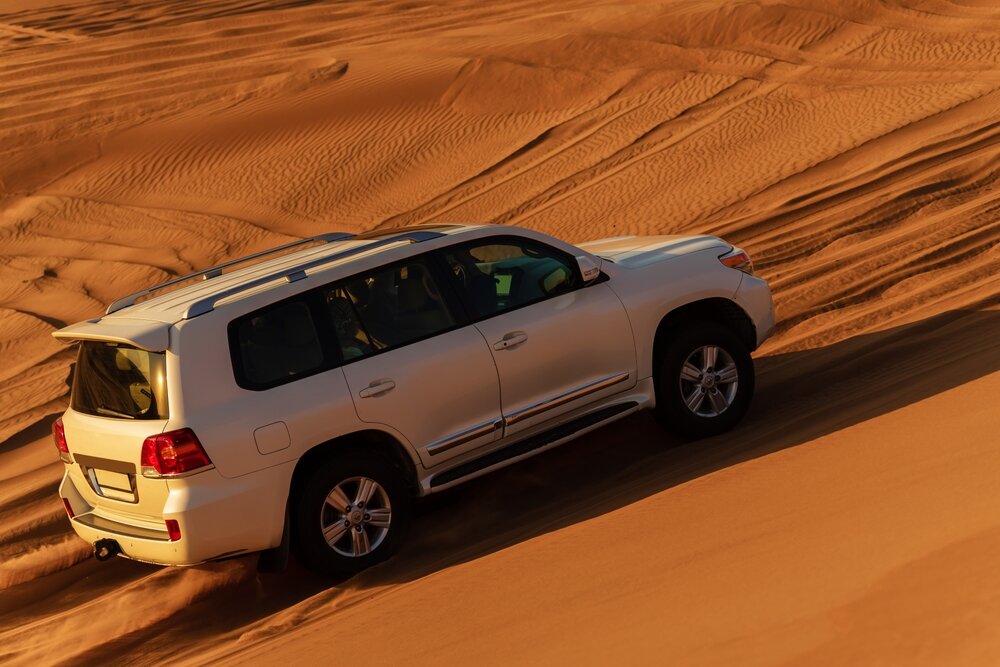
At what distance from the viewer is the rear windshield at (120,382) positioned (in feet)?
19.3

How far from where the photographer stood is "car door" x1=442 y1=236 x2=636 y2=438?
668 cm

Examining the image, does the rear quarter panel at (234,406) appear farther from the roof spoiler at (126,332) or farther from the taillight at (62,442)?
the taillight at (62,442)

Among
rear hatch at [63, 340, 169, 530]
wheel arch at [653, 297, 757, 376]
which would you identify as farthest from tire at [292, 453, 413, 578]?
wheel arch at [653, 297, 757, 376]

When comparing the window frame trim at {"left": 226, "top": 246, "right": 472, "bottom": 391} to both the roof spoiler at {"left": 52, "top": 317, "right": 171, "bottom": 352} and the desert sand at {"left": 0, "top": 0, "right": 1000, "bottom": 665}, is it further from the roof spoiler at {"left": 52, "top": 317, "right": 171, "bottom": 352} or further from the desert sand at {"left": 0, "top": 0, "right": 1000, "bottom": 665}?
the desert sand at {"left": 0, "top": 0, "right": 1000, "bottom": 665}

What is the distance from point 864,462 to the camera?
6211mm

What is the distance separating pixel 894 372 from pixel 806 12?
46.1 feet

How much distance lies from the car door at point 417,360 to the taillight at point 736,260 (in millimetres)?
1839

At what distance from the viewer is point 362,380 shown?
6242 millimetres

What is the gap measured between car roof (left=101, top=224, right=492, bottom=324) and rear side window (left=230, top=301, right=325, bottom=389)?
0.55 ft

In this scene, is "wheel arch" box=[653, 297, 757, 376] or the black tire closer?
Result: the black tire

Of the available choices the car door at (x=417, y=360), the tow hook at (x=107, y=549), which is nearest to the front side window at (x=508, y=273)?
the car door at (x=417, y=360)

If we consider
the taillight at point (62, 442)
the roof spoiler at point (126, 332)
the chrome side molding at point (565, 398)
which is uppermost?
the roof spoiler at point (126, 332)

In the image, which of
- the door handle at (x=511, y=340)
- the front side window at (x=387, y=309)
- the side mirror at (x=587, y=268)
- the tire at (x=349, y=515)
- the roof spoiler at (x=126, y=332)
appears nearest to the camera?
the roof spoiler at (x=126, y=332)

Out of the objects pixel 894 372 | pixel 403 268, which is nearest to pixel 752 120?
pixel 894 372
